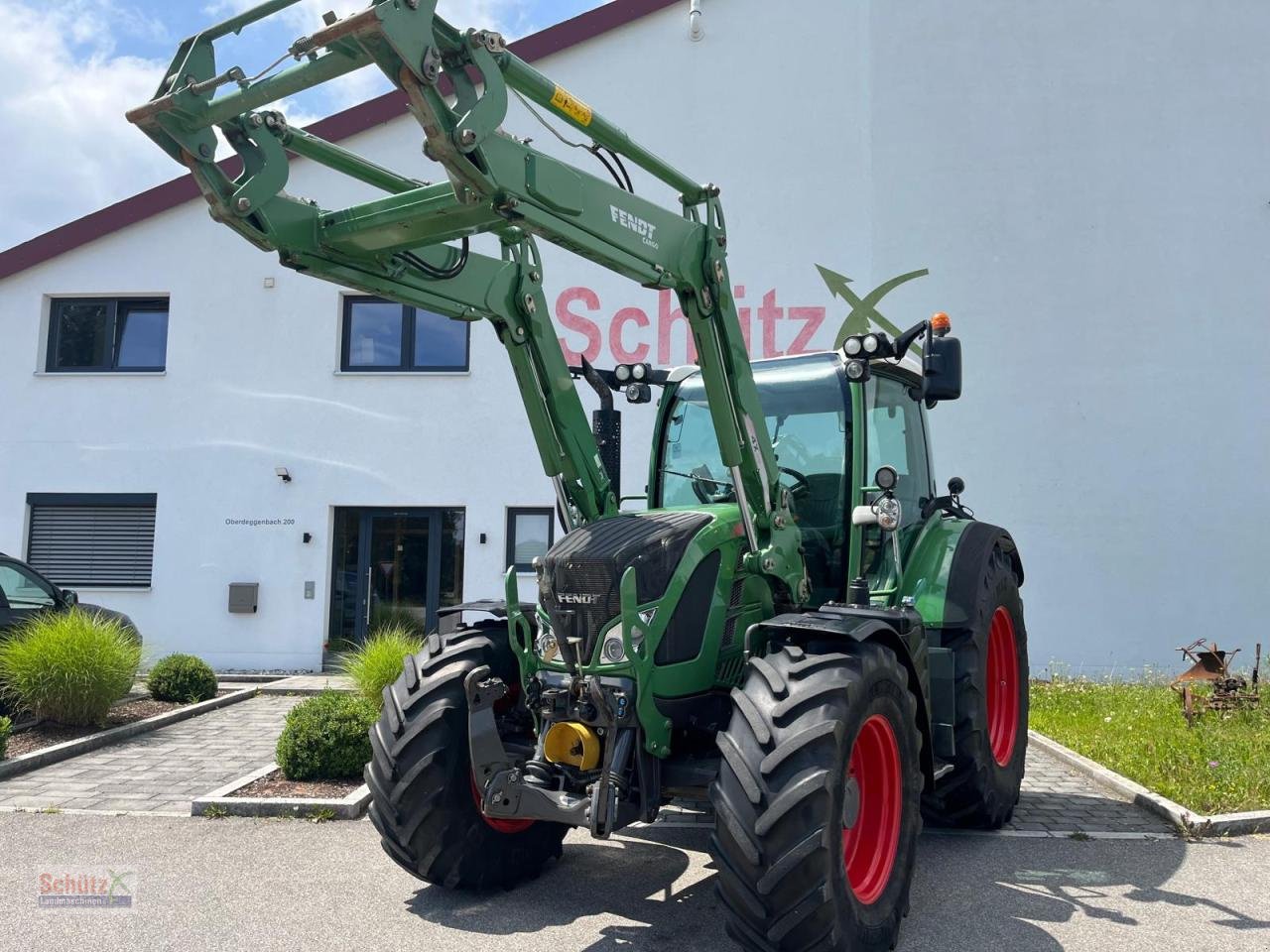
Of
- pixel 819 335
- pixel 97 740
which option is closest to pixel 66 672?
pixel 97 740

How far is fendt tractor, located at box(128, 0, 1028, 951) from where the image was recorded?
12.4 ft

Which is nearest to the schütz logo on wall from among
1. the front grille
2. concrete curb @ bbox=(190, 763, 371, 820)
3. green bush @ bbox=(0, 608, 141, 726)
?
the front grille

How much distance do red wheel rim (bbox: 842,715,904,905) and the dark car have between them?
8671 millimetres

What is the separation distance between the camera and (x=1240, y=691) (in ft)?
31.1

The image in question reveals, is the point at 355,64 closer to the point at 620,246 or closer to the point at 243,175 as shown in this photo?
the point at 243,175

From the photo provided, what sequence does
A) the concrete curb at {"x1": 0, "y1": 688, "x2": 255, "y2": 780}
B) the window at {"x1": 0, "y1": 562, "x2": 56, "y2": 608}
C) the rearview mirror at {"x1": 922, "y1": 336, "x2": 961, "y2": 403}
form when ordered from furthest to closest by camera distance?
1. the window at {"x1": 0, "y1": 562, "x2": 56, "y2": 608}
2. the concrete curb at {"x1": 0, "y1": 688, "x2": 255, "y2": 780}
3. the rearview mirror at {"x1": 922, "y1": 336, "x2": 961, "y2": 403}

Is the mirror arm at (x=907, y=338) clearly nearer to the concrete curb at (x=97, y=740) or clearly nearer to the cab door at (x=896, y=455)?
the cab door at (x=896, y=455)

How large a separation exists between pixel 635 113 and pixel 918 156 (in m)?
3.90

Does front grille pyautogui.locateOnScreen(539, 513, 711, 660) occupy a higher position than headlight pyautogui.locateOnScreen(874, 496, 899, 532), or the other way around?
headlight pyautogui.locateOnScreen(874, 496, 899, 532)

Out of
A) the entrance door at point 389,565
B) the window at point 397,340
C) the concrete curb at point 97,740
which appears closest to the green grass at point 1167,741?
the entrance door at point 389,565

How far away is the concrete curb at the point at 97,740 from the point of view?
310 inches

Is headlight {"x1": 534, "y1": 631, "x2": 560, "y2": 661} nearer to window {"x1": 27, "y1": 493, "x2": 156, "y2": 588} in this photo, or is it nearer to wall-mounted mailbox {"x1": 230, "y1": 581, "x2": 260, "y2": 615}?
wall-mounted mailbox {"x1": 230, "y1": 581, "x2": 260, "y2": 615}

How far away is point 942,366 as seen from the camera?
5016mm

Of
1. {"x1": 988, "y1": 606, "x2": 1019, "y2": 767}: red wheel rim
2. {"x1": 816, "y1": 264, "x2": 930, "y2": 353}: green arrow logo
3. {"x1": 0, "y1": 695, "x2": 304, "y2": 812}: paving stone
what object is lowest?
{"x1": 0, "y1": 695, "x2": 304, "y2": 812}: paving stone
